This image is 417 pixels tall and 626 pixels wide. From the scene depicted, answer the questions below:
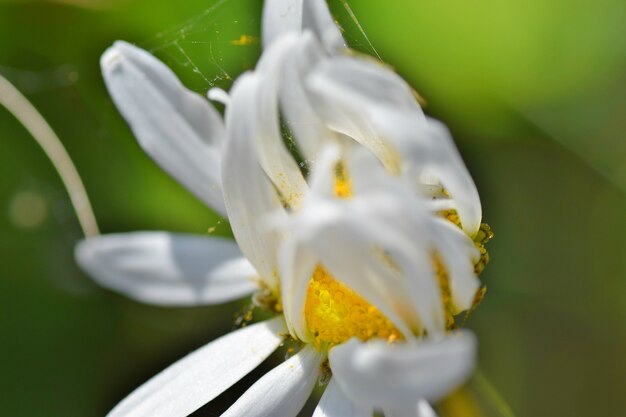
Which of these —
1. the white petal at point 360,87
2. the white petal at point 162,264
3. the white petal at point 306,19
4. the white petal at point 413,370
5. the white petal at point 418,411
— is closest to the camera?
the white petal at point 413,370

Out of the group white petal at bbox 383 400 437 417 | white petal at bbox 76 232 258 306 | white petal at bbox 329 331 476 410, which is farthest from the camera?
white petal at bbox 76 232 258 306

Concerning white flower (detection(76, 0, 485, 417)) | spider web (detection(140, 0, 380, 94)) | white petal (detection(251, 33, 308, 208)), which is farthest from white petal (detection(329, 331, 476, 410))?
spider web (detection(140, 0, 380, 94))

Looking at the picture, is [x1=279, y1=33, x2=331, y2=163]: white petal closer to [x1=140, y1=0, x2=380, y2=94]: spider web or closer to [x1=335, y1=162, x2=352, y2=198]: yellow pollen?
[x1=335, y1=162, x2=352, y2=198]: yellow pollen

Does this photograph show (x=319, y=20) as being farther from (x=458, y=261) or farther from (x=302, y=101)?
(x=458, y=261)

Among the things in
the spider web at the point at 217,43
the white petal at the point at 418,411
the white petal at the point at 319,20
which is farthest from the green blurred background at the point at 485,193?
the white petal at the point at 418,411

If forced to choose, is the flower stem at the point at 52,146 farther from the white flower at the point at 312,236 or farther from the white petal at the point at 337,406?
the white petal at the point at 337,406
